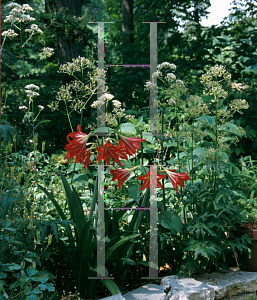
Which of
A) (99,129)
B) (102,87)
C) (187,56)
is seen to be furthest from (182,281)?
(187,56)

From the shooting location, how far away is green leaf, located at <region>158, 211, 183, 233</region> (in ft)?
7.33

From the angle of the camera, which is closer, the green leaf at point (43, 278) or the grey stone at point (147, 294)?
the green leaf at point (43, 278)

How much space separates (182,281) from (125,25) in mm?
5869

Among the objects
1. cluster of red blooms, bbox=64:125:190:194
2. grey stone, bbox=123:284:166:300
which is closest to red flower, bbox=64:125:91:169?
cluster of red blooms, bbox=64:125:190:194

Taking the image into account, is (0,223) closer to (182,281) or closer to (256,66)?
(182,281)

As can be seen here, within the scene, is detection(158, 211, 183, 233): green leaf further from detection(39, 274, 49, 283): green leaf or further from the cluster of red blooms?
detection(39, 274, 49, 283): green leaf

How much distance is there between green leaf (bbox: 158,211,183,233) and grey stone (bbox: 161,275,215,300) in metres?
0.35

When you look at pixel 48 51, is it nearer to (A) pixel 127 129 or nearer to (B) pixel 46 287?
(A) pixel 127 129

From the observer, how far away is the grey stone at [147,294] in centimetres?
201

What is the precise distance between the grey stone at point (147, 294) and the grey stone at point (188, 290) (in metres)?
0.08

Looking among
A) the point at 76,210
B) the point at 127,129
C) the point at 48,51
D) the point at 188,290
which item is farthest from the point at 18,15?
the point at 188,290

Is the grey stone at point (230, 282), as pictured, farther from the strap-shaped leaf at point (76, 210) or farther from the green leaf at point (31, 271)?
the green leaf at point (31, 271)

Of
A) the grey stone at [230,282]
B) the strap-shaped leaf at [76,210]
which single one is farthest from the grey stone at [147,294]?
the strap-shaped leaf at [76,210]

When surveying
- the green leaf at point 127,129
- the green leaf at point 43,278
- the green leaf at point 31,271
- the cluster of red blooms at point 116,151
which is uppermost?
the green leaf at point 127,129
